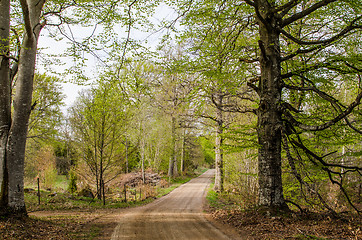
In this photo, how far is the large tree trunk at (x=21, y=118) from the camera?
628 cm

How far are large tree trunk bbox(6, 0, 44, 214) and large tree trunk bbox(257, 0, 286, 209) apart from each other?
667 centimetres

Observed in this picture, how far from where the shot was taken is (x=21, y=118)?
664 centimetres

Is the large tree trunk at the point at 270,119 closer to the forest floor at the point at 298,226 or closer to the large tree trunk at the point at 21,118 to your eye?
the forest floor at the point at 298,226

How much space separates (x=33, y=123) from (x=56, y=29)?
11549mm

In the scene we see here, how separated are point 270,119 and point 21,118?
7.29m

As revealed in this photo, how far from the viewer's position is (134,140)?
65.8ft

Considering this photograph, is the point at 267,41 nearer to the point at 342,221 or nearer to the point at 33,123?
the point at 342,221

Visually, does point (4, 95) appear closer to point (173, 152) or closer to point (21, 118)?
point (21, 118)

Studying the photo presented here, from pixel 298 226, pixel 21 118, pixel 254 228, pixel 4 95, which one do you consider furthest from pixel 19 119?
pixel 298 226

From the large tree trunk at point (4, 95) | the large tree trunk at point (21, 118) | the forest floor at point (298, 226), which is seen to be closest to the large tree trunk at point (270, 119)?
the forest floor at point (298, 226)

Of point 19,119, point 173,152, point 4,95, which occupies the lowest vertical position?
point 173,152

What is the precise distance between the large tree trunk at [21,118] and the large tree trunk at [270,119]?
262 inches

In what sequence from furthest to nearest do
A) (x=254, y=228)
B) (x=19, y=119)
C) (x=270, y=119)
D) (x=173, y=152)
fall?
(x=173, y=152) < (x=19, y=119) < (x=270, y=119) < (x=254, y=228)

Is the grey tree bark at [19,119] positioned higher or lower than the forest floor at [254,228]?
higher
